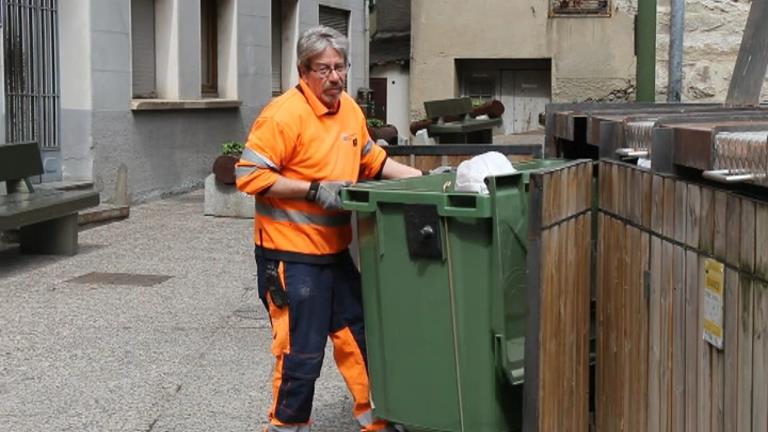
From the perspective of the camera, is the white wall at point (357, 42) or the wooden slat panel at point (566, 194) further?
the white wall at point (357, 42)

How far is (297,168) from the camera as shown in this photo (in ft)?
16.9

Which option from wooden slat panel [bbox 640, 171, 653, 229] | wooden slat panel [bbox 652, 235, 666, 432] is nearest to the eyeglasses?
wooden slat panel [bbox 640, 171, 653, 229]

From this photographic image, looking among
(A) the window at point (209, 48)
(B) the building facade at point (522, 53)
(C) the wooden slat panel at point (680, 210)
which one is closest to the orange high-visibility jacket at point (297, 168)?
(C) the wooden slat panel at point (680, 210)

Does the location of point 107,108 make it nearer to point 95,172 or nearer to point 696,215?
point 95,172

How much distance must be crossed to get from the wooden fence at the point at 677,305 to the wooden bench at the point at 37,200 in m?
6.80

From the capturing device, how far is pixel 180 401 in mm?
6352

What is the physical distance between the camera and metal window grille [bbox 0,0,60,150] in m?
12.6

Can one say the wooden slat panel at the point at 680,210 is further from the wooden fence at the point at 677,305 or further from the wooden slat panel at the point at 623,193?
the wooden slat panel at the point at 623,193

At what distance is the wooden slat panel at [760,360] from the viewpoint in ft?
10.2

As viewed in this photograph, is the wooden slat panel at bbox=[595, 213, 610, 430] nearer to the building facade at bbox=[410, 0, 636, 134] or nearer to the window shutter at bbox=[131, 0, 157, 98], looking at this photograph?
the window shutter at bbox=[131, 0, 157, 98]

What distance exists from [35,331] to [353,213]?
3.56 meters

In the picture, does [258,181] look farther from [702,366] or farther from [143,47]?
[143,47]

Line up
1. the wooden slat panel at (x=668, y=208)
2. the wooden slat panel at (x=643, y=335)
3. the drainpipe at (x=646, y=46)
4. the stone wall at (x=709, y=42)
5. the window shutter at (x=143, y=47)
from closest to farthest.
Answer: the wooden slat panel at (x=668, y=208), the wooden slat panel at (x=643, y=335), the drainpipe at (x=646, y=46), the window shutter at (x=143, y=47), the stone wall at (x=709, y=42)

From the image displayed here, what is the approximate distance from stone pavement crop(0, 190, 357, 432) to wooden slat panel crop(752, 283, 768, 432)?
3.00 meters
